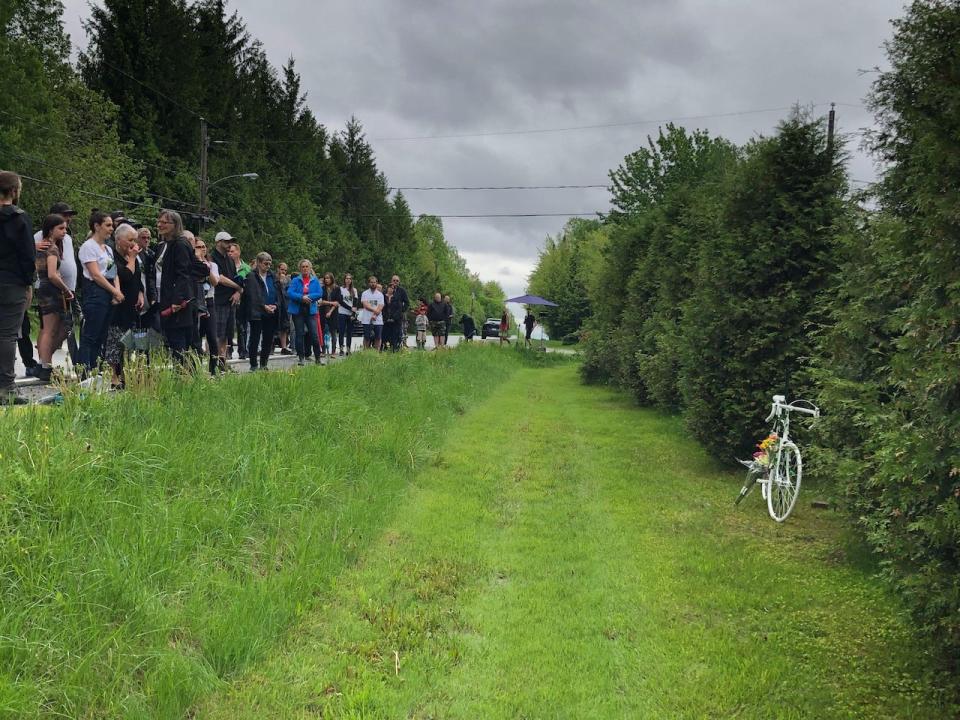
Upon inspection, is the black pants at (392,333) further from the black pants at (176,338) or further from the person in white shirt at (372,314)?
the black pants at (176,338)

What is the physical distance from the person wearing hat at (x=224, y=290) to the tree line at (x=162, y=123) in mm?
22303

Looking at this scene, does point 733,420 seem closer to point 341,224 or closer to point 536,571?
point 536,571

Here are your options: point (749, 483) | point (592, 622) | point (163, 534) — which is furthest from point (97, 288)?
point (749, 483)

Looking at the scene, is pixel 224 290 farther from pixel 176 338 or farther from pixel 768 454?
pixel 768 454

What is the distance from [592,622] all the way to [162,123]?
142 feet

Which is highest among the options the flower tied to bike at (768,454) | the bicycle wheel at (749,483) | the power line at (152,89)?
the power line at (152,89)

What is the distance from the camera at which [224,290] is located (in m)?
11.9

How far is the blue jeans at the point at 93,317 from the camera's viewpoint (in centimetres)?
786

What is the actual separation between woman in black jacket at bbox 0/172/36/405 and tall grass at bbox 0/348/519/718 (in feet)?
4.50

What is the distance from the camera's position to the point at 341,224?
6494 centimetres

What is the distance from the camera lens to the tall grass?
3.27 metres

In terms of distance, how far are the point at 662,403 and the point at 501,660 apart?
1020 cm

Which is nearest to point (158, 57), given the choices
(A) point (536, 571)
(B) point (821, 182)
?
(B) point (821, 182)

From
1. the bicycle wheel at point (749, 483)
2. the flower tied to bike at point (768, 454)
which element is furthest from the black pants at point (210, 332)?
the flower tied to bike at point (768, 454)
